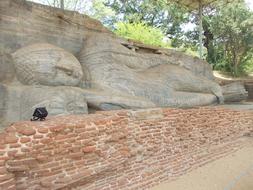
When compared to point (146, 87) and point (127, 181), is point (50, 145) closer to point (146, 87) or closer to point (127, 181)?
point (127, 181)

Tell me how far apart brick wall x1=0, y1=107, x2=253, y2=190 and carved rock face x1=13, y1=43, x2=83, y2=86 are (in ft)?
3.76

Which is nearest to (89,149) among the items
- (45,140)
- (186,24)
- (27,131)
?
(45,140)

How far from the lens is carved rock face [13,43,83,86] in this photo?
15.9 feet

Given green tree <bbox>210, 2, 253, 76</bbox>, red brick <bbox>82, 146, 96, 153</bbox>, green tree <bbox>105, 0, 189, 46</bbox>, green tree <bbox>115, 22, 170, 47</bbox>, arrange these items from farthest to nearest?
green tree <bbox>105, 0, 189, 46</bbox> < green tree <bbox>210, 2, 253, 76</bbox> < green tree <bbox>115, 22, 170, 47</bbox> < red brick <bbox>82, 146, 96, 153</bbox>

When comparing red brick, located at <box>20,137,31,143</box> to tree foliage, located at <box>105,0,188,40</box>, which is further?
tree foliage, located at <box>105,0,188,40</box>

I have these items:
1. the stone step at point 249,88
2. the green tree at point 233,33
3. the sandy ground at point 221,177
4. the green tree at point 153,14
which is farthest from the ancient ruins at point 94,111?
the green tree at point 153,14

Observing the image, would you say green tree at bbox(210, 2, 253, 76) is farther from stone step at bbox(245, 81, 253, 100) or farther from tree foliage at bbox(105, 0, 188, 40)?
stone step at bbox(245, 81, 253, 100)

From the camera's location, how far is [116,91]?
5512mm

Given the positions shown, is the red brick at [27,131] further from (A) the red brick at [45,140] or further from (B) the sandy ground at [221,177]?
(B) the sandy ground at [221,177]

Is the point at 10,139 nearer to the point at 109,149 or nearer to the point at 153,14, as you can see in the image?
the point at 109,149

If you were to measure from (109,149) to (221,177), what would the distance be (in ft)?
6.57

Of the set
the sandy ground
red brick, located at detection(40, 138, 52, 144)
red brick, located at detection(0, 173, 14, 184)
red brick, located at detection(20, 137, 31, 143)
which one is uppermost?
red brick, located at detection(20, 137, 31, 143)

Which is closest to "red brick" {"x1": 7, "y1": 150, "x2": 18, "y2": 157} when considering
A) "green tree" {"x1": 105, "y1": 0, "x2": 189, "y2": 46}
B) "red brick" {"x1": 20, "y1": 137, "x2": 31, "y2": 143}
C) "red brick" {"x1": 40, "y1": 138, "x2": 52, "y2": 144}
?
"red brick" {"x1": 20, "y1": 137, "x2": 31, "y2": 143}

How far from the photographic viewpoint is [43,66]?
4.88 m
